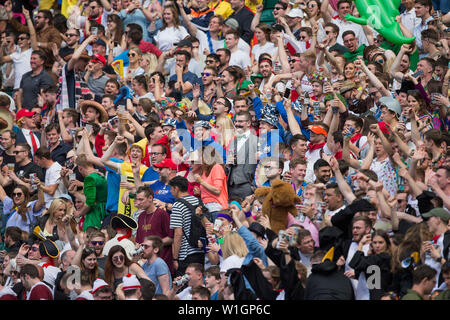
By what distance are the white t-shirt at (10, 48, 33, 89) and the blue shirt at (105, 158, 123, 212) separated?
5.54 meters

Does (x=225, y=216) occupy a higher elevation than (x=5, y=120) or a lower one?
higher

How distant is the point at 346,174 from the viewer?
13.7 metres

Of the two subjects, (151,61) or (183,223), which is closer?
(183,223)

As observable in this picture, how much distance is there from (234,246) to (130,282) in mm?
1288

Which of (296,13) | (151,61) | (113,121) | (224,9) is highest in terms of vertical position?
(296,13)

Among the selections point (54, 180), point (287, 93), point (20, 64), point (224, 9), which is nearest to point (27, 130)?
point (54, 180)

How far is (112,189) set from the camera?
15.0 meters

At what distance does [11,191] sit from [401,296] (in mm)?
7619

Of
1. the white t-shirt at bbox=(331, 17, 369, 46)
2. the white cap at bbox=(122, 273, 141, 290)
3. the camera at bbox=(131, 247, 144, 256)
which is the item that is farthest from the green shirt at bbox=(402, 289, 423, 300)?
the white t-shirt at bbox=(331, 17, 369, 46)

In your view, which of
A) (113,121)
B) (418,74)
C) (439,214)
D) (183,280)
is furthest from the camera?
(113,121)

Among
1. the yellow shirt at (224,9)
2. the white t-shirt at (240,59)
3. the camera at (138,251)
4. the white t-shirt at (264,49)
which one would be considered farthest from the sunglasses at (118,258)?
the yellow shirt at (224,9)

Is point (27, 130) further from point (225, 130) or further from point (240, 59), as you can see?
point (225, 130)
